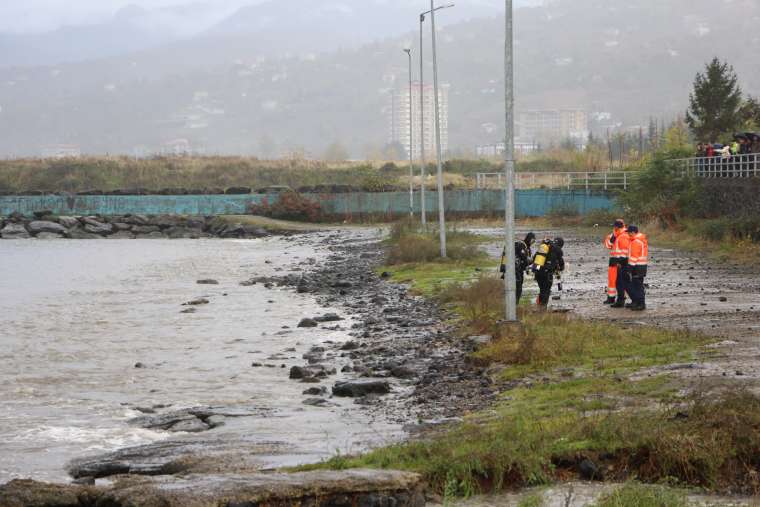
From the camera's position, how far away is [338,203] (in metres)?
78.4

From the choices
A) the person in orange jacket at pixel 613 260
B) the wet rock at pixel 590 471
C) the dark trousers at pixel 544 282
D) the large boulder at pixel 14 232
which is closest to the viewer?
the wet rock at pixel 590 471

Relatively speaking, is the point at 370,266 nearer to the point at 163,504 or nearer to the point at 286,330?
the point at 286,330

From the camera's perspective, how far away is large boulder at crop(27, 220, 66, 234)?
2963 inches

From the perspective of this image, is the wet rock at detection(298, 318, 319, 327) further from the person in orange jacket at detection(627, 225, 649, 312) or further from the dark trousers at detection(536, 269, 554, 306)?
the person in orange jacket at detection(627, 225, 649, 312)

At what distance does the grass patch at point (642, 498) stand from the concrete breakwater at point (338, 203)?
5695 centimetres

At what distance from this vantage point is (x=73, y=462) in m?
13.3

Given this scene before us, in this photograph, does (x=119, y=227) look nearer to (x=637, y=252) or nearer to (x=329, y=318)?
(x=329, y=318)

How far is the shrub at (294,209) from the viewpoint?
257 feet

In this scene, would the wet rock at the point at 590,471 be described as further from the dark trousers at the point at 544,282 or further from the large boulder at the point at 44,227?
the large boulder at the point at 44,227

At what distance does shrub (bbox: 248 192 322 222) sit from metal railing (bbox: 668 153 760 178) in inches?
1171

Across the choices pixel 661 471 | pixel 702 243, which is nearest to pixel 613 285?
pixel 661 471

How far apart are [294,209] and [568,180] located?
18.4 metres

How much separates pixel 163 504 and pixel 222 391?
9.27 meters

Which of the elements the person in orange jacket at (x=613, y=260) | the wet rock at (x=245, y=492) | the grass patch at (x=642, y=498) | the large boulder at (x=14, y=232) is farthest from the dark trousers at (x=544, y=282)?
the large boulder at (x=14, y=232)
